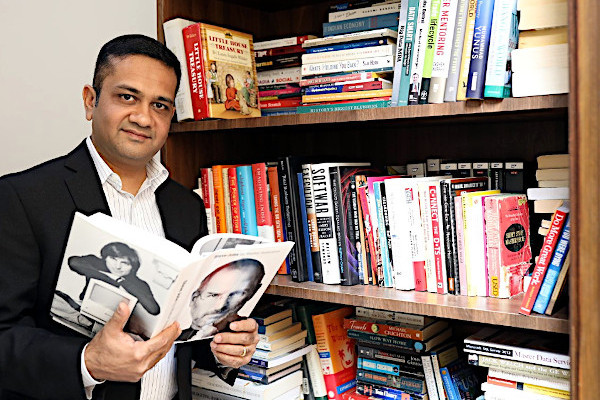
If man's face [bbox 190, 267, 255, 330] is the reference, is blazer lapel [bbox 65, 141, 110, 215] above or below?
above

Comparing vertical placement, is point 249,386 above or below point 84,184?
below

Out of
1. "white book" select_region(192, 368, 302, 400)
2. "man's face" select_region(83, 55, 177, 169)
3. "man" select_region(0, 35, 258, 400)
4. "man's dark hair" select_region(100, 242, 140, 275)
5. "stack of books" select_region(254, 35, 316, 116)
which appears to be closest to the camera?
"man's dark hair" select_region(100, 242, 140, 275)

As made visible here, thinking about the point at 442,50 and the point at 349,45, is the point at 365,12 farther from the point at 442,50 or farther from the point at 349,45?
the point at 442,50

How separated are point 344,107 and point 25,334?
2.85ft

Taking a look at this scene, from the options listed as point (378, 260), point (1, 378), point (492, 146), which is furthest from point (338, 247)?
point (1, 378)

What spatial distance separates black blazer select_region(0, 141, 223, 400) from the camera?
112 centimetres

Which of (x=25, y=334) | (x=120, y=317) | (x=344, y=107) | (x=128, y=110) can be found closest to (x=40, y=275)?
(x=25, y=334)

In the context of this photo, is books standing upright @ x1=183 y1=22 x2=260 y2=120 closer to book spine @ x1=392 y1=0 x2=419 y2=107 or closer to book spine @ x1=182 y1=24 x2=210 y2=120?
book spine @ x1=182 y1=24 x2=210 y2=120

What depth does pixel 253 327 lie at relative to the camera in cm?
136

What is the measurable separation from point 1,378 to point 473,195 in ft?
3.44

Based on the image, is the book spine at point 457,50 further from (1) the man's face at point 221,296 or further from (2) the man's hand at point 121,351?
(2) the man's hand at point 121,351

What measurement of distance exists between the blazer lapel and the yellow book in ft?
1.83

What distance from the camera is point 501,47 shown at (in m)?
1.22

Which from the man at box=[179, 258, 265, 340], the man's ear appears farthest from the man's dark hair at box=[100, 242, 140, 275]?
the man's ear
